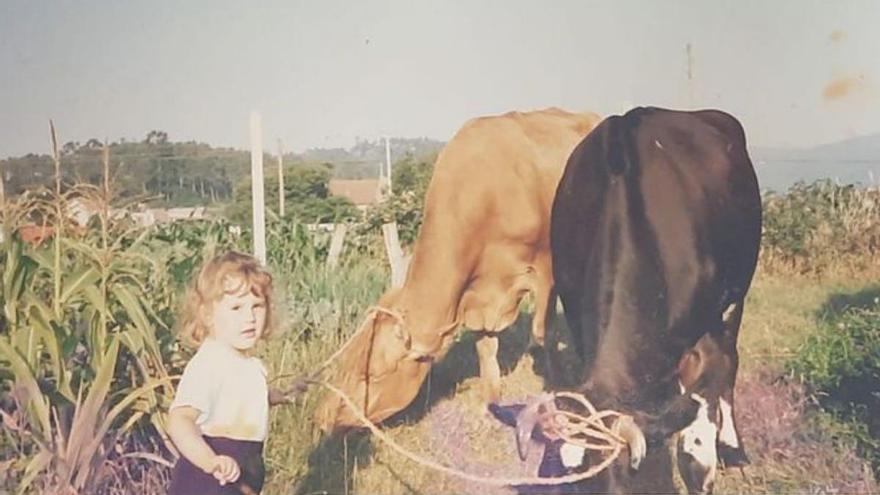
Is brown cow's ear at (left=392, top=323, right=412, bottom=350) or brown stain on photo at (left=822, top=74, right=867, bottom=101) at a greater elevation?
brown stain on photo at (left=822, top=74, right=867, bottom=101)

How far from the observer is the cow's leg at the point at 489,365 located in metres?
2.80

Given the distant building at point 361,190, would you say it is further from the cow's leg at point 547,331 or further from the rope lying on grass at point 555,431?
the cow's leg at point 547,331

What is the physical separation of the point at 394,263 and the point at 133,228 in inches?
24.0

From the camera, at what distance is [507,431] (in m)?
2.82

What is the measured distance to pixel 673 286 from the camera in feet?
8.90

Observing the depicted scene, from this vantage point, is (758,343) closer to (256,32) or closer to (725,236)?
(725,236)

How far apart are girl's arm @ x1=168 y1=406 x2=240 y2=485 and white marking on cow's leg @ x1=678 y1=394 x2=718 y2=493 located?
3.24 ft

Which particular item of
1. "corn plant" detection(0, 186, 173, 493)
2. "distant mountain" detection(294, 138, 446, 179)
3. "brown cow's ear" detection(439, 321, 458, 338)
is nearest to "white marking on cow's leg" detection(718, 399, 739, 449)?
"brown cow's ear" detection(439, 321, 458, 338)

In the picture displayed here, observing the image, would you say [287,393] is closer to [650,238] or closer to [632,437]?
[632,437]

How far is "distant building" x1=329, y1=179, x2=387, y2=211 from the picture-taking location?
2828 mm

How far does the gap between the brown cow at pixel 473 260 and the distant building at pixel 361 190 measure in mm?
123

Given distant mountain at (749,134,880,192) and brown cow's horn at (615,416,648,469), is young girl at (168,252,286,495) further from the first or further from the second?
distant mountain at (749,134,880,192)

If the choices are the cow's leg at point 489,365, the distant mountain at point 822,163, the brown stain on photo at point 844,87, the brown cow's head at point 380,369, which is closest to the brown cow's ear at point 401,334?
Result: the brown cow's head at point 380,369

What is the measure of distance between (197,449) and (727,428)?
1174 millimetres
